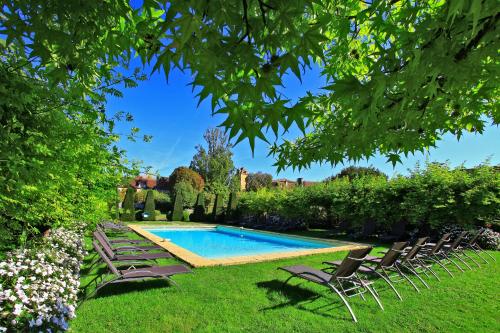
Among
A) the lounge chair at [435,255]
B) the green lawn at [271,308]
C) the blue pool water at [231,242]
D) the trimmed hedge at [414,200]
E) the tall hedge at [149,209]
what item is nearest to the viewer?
the green lawn at [271,308]

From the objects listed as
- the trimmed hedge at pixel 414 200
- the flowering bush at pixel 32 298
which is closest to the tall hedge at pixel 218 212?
the trimmed hedge at pixel 414 200

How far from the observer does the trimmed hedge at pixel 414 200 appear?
38.0ft

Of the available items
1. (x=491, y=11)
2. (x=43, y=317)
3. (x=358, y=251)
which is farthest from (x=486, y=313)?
(x=43, y=317)

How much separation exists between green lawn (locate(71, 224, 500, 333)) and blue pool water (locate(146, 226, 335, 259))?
6.20 meters

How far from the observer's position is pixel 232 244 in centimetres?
1585

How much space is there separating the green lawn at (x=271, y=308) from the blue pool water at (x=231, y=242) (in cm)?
620

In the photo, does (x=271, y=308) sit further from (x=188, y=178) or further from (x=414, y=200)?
(x=188, y=178)

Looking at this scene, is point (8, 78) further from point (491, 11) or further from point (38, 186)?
point (491, 11)

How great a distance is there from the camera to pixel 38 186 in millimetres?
3652

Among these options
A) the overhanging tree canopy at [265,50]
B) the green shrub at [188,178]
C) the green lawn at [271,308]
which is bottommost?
the green lawn at [271,308]

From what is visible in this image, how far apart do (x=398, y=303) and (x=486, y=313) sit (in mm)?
1340

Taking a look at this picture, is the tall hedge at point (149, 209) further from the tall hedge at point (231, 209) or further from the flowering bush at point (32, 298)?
the flowering bush at point (32, 298)

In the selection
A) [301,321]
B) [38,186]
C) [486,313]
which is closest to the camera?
[38,186]

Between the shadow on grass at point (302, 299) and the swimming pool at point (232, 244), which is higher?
the swimming pool at point (232, 244)
